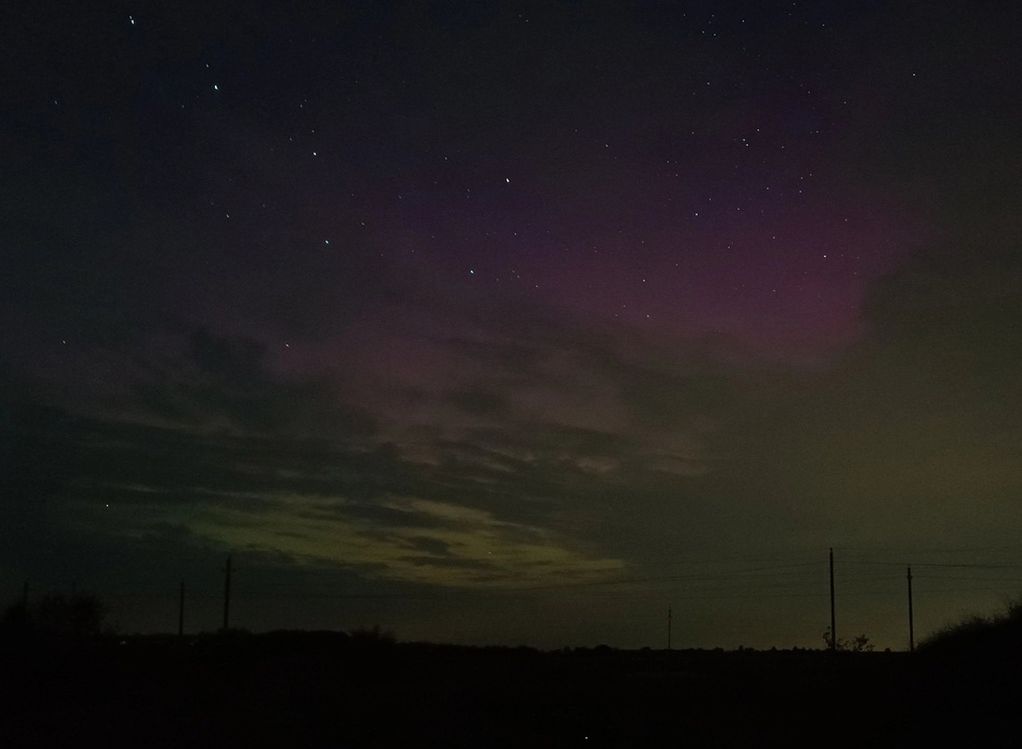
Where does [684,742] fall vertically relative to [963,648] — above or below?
below

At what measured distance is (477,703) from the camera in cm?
3212

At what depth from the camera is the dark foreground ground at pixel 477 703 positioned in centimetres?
2816

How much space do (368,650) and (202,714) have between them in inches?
424

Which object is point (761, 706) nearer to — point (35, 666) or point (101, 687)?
point (101, 687)

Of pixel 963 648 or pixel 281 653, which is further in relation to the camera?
pixel 281 653

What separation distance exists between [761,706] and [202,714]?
15332mm

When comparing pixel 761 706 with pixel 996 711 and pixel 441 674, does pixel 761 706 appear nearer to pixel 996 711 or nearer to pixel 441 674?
pixel 996 711

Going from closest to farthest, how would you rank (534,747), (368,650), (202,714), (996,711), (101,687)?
(996,711) < (534,747) < (202,714) < (101,687) < (368,650)

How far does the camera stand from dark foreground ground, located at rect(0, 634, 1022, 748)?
28.2 m

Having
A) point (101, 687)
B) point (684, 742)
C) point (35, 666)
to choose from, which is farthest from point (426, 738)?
point (35, 666)

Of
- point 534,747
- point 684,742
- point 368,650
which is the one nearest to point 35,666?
point 368,650

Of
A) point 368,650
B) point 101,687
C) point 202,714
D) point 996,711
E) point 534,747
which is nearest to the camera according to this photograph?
point 996,711

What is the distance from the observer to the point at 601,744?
29047mm

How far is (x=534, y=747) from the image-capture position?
28.8 meters
